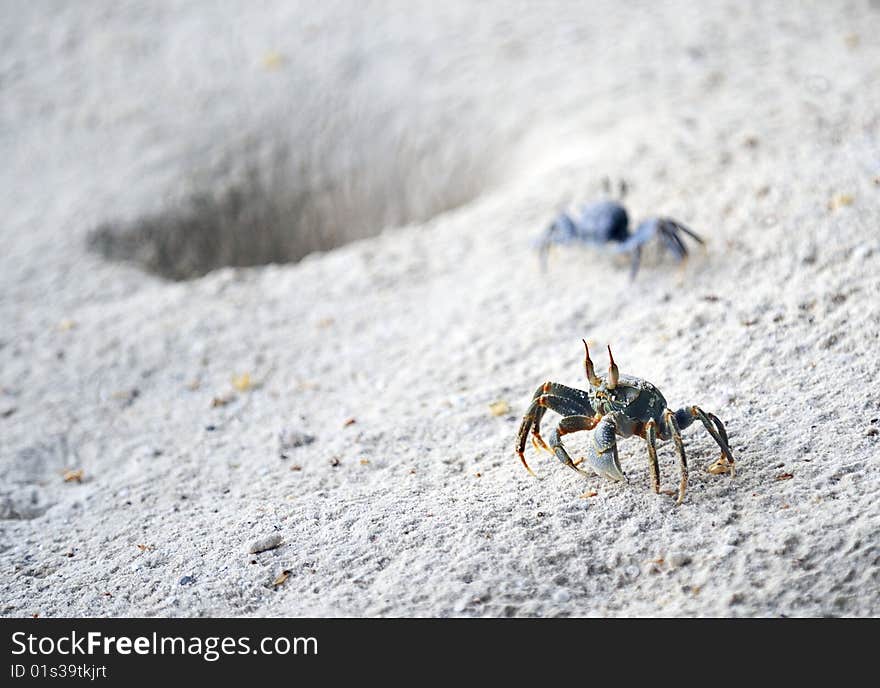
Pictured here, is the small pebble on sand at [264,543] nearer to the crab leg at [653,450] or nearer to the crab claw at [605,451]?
the crab claw at [605,451]

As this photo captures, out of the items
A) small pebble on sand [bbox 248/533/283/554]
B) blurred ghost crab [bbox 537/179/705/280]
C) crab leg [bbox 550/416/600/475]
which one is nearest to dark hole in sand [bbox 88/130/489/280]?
blurred ghost crab [bbox 537/179/705/280]

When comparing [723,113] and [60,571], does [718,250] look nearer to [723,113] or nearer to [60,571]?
[723,113]

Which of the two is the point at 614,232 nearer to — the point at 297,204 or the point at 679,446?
the point at 679,446

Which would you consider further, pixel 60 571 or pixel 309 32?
pixel 309 32

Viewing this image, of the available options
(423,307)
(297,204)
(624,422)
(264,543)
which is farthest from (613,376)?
(297,204)

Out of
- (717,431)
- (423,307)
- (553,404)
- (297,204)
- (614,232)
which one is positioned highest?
(297,204)
